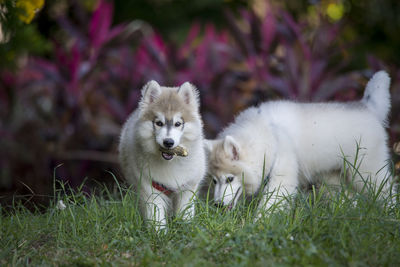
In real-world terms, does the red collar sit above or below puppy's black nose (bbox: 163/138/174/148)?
below

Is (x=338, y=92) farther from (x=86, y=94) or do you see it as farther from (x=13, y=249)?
(x=13, y=249)

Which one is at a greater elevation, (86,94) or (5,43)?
(5,43)

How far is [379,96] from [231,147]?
57.2 inches

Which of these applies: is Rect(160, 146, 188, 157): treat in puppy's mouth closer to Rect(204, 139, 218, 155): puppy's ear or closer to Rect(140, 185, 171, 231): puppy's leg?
Rect(140, 185, 171, 231): puppy's leg

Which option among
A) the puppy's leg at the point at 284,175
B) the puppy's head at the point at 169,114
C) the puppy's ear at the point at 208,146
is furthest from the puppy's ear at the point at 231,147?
the puppy's head at the point at 169,114

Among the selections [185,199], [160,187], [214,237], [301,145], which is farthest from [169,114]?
[301,145]

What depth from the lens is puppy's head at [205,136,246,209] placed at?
4.27 metres

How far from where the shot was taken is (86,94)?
5922 mm

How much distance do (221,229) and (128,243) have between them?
1.91ft

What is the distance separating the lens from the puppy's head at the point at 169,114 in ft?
11.8

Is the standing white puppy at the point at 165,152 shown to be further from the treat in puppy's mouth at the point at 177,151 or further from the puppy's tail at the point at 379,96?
the puppy's tail at the point at 379,96

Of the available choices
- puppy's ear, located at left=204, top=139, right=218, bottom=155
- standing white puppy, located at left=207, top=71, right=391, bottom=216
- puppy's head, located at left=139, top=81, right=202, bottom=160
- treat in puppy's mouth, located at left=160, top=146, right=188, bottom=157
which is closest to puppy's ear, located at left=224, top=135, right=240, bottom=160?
standing white puppy, located at left=207, top=71, right=391, bottom=216

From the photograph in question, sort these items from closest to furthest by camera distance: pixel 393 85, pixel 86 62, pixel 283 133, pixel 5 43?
1. pixel 5 43
2. pixel 283 133
3. pixel 393 85
4. pixel 86 62

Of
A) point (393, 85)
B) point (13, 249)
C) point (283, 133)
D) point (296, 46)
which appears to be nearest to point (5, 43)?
point (13, 249)
